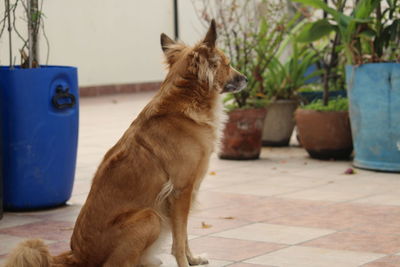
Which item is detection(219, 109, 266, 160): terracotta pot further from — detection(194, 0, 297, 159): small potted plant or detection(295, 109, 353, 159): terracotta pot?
detection(295, 109, 353, 159): terracotta pot

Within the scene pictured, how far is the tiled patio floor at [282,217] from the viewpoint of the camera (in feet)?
14.3

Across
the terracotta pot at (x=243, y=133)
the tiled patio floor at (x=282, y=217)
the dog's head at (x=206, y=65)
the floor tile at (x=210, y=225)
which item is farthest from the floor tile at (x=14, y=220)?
the terracotta pot at (x=243, y=133)

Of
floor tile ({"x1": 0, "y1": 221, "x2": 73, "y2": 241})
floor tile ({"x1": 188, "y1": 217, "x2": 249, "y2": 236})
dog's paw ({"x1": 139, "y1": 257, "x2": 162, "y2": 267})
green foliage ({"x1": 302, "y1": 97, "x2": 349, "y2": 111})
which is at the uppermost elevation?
green foliage ({"x1": 302, "y1": 97, "x2": 349, "y2": 111})

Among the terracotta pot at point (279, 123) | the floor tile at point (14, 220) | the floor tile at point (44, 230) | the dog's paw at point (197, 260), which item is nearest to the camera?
the dog's paw at point (197, 260)

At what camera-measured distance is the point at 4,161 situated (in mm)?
5516

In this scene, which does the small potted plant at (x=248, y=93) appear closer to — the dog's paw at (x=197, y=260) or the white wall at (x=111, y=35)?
the dog's paw at (x=197, y=260)

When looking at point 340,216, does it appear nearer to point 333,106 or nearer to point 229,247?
point 229,247

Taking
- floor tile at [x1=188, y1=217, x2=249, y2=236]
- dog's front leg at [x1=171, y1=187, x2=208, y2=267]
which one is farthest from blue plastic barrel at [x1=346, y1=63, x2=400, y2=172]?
dog's front leg at [x1=171, y1=187, x2=208, y2=267]

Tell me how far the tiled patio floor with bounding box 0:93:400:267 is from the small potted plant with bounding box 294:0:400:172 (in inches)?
8.1

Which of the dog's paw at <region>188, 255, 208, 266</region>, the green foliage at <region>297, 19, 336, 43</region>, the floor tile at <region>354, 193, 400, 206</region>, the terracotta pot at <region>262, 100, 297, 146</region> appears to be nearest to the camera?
the dog's paw at <region>188, 255, 208, 266</region>

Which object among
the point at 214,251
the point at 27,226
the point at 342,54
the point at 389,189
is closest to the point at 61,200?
the point at 27,226

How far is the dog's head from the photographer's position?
3959mm

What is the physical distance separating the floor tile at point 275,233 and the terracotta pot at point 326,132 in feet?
8.81

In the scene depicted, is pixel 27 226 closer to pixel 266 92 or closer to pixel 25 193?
pixel 25 193
